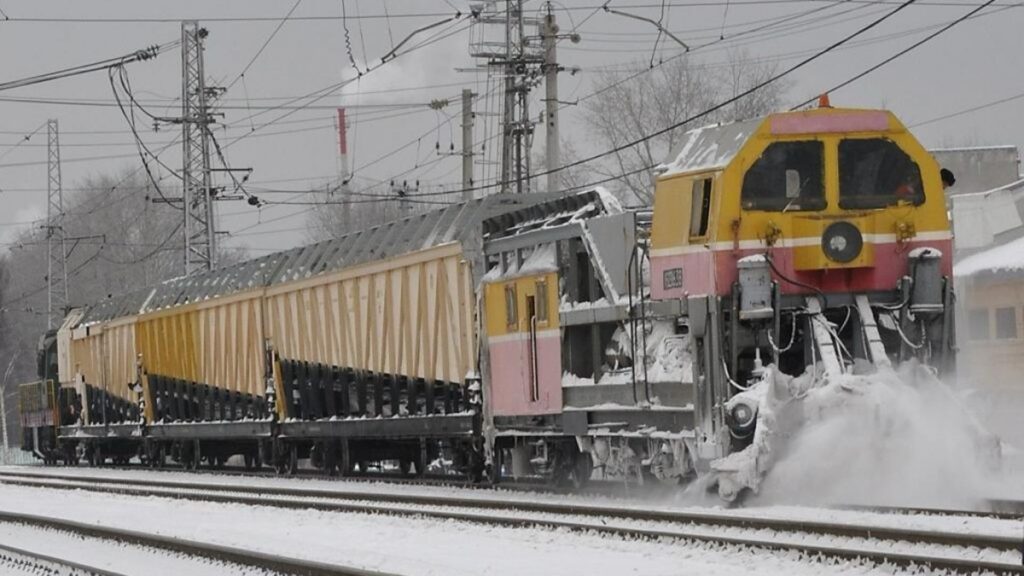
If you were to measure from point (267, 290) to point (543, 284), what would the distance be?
38.2ft

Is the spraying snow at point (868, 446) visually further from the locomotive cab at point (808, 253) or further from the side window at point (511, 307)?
the side window at point (511, 307)

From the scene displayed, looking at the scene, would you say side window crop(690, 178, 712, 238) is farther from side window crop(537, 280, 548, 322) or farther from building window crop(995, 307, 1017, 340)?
building window crop(995, 307, 1017, 340)

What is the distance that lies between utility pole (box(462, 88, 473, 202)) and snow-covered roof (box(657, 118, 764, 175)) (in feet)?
103

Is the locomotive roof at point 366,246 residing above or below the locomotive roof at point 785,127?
below

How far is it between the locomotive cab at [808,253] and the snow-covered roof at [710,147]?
25 mm

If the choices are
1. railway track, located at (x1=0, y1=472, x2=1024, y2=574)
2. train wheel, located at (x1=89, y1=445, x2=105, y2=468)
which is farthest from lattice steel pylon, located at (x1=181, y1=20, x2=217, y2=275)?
railway track, located at (x1=0, y1=472, x2=1024, y2=574)

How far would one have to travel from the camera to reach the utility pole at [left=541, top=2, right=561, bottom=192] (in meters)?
35.5

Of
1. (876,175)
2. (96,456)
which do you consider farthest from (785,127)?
(96,456)

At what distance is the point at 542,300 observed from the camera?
62.6 feet

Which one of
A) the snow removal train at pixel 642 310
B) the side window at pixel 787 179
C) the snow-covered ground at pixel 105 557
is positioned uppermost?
the side window at pixel 787 179

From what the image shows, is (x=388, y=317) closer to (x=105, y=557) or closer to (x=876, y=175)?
(x=105, y=557)

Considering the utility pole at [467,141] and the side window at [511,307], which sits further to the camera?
the utility pole at [467,141]

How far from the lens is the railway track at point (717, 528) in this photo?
433 inches

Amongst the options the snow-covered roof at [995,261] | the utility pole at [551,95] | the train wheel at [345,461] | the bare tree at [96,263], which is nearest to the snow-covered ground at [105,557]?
the train wheel at [345,461]
